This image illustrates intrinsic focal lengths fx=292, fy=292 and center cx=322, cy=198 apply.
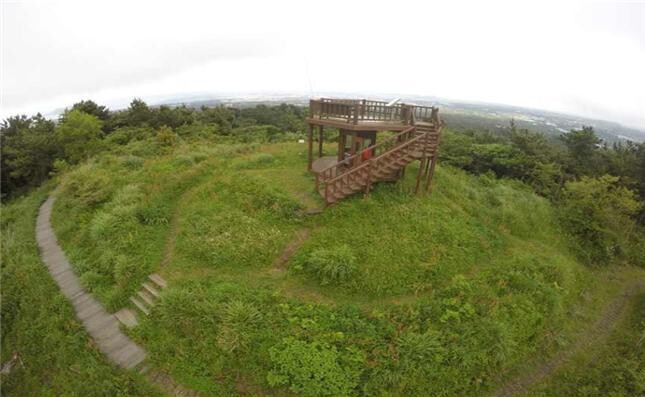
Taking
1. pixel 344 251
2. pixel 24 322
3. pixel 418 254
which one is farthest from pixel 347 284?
pixel 24 322

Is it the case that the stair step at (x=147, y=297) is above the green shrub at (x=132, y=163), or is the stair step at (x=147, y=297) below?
below

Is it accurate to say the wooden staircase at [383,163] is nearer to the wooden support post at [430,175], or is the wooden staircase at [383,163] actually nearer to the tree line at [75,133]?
the wooden support post at [430,175]

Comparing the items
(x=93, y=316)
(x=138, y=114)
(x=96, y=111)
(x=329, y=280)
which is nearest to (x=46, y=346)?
(x=93, y=316)

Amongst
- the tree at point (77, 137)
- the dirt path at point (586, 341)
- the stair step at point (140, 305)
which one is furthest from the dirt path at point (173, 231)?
the tree at point (77, 137)

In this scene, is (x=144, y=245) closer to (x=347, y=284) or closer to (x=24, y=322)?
(x=24, y=322)

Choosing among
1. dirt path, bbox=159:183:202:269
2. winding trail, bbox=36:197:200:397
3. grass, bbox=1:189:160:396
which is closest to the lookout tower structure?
dirt path, bbox=159:183:202:269

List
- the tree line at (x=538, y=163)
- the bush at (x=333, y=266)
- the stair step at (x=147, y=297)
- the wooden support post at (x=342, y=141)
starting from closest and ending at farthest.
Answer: the stair step at (x=147, y=297) < the bush at (x=333, y=266) < the wooden support post at (x=342, y=141) < the tree line at (x=538, y=163)

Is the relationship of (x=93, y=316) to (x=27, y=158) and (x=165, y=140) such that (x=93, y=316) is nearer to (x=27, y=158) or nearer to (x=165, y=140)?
(x=165, y=140)

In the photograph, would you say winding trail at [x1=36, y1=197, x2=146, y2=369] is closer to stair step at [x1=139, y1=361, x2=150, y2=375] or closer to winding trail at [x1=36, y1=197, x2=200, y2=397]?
winding trail at [x1=36, y1=197, x2=200, y2=397]
